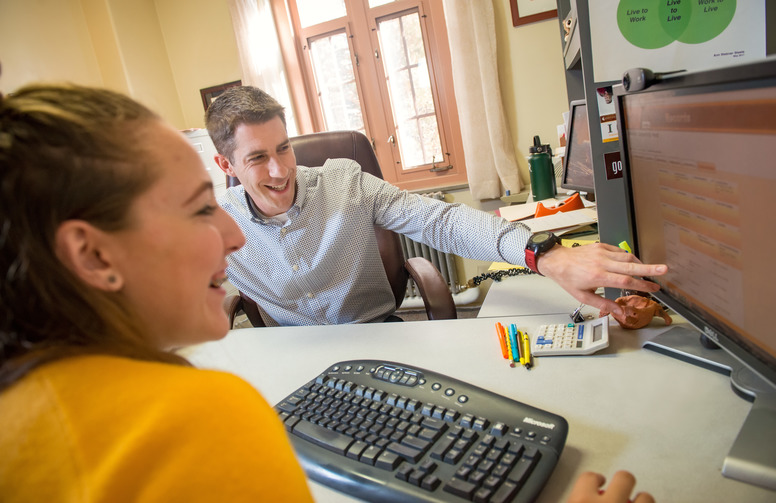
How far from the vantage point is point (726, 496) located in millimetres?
473

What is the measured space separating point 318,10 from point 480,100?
4.00 feet

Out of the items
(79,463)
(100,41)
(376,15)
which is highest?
(100,41)

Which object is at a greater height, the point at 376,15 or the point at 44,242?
the point at 376,15

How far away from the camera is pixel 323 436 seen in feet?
2.14

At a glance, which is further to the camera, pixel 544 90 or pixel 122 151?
pixel 544 90

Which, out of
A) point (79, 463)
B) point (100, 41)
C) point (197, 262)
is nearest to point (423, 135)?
point (100, 41)

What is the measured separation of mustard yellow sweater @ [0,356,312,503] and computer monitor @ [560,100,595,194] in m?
1.33

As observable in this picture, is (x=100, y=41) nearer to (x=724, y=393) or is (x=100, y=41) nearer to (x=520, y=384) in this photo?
(x=520, y=384)

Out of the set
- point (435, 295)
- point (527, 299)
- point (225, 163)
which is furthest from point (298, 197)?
point (527, 299)

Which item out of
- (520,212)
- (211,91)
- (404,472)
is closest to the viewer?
(404,472)

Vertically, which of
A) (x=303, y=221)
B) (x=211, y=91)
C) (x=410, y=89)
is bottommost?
(x=303, y=221)

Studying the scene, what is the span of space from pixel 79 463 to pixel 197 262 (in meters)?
0.20

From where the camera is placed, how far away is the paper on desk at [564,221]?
4.53 ft

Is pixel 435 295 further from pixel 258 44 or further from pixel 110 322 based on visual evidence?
pixel 258 44
